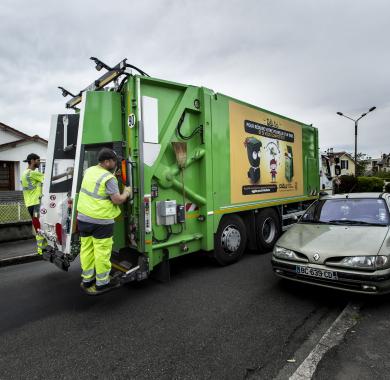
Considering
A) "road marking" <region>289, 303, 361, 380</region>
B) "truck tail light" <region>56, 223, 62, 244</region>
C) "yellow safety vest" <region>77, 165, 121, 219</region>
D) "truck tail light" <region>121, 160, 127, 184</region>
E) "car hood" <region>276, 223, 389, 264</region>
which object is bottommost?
"road marking" <region>289, 303, 361, 380</region>

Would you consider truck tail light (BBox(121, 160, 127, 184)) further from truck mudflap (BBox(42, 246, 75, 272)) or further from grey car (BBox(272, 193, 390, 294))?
grey car (BBox(272, 193, 390, 294))

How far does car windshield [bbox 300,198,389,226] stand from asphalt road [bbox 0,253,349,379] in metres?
1.13

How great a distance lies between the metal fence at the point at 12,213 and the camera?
7.44m

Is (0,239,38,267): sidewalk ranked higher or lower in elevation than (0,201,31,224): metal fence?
lower

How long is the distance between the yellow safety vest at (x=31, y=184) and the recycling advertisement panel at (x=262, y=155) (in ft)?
11.7

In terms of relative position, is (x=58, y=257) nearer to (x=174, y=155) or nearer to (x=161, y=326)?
(x=161, y=326)

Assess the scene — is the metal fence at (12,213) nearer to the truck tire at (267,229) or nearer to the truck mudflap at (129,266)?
the truck mudflap at (129,266)

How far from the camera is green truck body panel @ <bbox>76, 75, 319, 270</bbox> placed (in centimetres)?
400

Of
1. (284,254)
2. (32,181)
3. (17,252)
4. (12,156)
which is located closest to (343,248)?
(284,254)

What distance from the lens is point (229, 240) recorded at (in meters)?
5.35

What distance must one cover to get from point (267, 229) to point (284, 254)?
8.64 feet

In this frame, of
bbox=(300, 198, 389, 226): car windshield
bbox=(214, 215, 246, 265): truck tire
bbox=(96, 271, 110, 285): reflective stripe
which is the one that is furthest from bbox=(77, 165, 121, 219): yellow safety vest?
bbox=(300, 198, 389, 226): car windshield

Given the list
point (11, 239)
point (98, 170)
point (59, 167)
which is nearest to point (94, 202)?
point (98, 170)

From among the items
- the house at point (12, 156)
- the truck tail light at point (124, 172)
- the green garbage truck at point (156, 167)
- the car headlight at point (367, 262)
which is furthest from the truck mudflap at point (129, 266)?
the house at point (12, 156)
